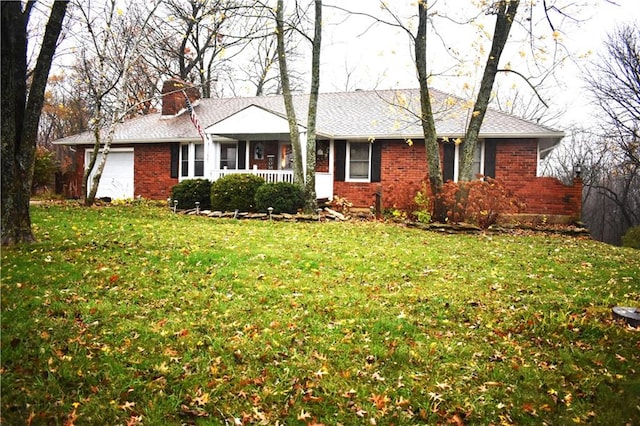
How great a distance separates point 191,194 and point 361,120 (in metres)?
7.27

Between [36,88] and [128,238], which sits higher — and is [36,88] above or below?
above

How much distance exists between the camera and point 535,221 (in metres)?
13.1

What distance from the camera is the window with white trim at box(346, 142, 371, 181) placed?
627 inches

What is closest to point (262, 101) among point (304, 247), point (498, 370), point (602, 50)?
point (304, 247)

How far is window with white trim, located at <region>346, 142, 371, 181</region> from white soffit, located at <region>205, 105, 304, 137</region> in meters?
3.01

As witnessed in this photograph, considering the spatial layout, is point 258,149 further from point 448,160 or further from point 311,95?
point 448,160

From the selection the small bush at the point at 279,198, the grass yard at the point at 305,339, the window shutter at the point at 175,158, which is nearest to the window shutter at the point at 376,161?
the small bush at the point at 279,198

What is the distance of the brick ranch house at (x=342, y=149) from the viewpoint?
1383 cm

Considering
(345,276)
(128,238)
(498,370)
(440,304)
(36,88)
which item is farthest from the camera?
(128,238)

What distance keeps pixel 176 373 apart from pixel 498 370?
8.25ft

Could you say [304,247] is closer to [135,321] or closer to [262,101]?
[135,321]

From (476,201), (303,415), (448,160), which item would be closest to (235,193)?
(476,201)

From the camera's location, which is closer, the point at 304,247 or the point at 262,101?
the point at 304,247

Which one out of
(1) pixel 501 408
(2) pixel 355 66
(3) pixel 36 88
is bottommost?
(1) pixel 501 408
